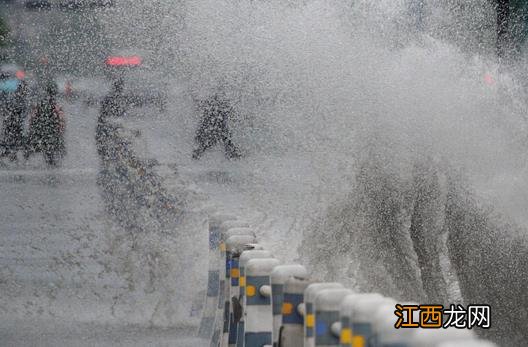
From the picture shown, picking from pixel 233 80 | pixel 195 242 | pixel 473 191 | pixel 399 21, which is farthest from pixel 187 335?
pixel 233 80

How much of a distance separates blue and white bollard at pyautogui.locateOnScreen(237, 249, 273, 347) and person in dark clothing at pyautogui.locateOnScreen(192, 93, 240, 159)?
14239 mm

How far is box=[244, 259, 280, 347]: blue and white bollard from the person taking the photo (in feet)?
19.3

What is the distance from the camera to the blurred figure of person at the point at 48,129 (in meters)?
23.4

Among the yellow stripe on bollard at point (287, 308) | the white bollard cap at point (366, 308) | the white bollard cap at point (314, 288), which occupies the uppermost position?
the white bollard cap at point (314, 288)

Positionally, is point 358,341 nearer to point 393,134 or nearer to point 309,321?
point 309,321

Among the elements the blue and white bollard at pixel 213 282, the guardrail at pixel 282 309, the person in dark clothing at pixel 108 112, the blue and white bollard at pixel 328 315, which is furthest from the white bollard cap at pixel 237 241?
the person in dark clothing at pixel 108 112

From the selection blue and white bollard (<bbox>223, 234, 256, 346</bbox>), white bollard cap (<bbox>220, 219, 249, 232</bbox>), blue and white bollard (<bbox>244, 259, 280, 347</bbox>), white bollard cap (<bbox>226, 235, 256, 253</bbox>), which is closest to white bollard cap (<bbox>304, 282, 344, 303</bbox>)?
blue and white bollard (<bbox>244, 259, 280, 347</bbox>)

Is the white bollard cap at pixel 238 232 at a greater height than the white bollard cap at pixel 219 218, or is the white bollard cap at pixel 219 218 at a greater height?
the white bollard cap at pixel 219 218

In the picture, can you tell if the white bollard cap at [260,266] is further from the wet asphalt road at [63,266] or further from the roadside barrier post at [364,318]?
the wet asphalt road at [63,266]

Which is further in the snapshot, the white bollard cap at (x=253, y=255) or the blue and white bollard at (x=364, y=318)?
the white bollard cap at (x=253, y=255)

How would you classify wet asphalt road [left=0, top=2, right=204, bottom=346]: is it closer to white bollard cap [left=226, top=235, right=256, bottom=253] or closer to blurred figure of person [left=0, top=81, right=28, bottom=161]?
blurred figure of person [left=0, top=81, right=28, bottom=161]

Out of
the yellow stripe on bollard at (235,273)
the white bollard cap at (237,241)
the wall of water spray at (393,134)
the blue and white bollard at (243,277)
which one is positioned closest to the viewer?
the blue and white bollard at (243,277)

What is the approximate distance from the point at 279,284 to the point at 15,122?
20006 millimetres

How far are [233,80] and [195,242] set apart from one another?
6.40 metres
